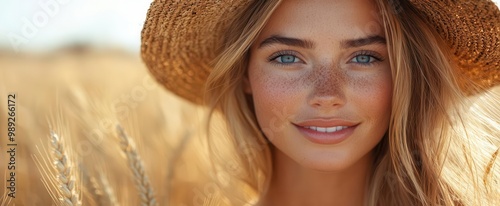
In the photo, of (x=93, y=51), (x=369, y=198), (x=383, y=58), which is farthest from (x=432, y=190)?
(x=93, y=51)

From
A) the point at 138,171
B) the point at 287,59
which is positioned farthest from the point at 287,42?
the point at 138,171

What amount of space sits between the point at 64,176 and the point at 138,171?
1.30 ft

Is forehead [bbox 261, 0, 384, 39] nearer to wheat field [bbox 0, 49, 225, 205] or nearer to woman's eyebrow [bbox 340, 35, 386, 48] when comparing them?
woman's eyebrow [bbox 340, 35, 386, 48]

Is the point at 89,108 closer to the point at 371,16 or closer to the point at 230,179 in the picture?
the point at 230,179

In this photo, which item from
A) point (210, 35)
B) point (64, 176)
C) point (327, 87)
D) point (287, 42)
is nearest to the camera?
point (64, 176)

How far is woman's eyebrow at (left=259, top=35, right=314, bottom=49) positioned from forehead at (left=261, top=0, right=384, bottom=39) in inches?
0.7

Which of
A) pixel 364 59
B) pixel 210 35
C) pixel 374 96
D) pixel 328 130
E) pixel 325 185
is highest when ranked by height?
pixel 210 35

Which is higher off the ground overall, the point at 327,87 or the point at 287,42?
the point at 287,42

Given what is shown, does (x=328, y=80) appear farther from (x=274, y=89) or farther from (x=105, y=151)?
(x=105, y=151)

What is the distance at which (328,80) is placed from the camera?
2.10 metres

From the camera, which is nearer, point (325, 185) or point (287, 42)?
point (287, 42)

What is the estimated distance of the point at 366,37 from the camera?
214 centimetres

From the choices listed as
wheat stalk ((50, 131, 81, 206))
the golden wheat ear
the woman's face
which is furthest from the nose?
wheat stalk ((50, 131, 81, 206))

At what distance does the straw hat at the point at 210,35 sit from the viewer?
2096 mm
